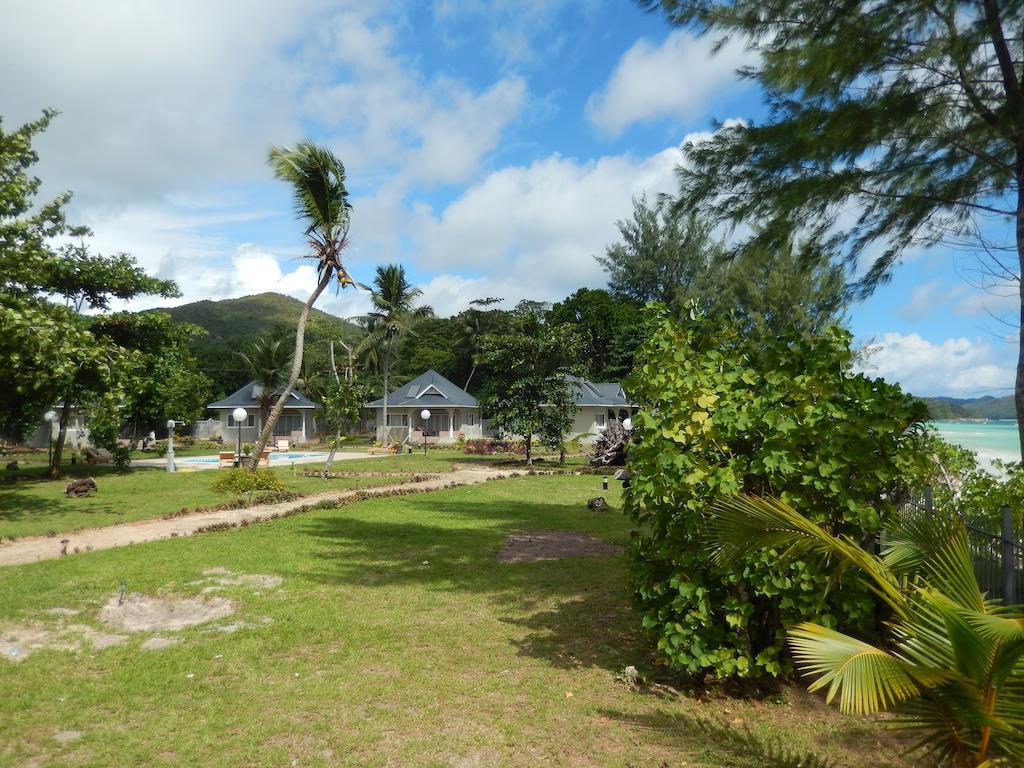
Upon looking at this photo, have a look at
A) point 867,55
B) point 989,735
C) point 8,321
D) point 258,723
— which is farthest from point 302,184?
point 989,735

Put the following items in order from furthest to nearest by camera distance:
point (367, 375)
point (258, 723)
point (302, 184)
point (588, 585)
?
point (367, 375), point (302, 184), point (588, 585), point (258, 723)

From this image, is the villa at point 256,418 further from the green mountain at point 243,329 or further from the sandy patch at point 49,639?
the sandy patch at point 49,639

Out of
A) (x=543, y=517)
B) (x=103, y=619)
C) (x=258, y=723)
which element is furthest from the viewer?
(x=543, y=517)

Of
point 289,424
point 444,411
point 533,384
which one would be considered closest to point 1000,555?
point 533,384

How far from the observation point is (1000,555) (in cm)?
563

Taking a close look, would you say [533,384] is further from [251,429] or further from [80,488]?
[251,429]

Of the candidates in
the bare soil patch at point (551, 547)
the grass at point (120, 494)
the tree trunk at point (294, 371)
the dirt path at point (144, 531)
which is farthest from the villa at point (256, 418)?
the bare soil patch at point (551, 547)

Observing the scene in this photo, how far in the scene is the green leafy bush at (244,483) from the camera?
58.7ft

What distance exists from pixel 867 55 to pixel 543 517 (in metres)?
10.2

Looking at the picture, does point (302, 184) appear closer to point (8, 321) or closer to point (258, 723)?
point (8, 321)

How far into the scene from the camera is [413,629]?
6.77 metres

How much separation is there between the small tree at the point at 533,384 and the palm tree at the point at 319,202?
31.3 ft

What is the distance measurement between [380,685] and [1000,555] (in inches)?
200

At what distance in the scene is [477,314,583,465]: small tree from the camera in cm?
2817
